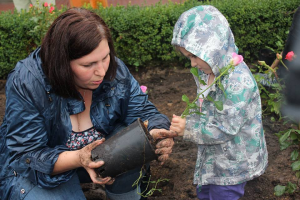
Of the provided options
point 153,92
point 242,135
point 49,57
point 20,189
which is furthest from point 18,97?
point 153,92

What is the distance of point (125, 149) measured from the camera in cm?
167

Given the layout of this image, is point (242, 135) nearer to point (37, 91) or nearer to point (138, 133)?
point (138, 133)

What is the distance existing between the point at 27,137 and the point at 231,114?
110 centimetres

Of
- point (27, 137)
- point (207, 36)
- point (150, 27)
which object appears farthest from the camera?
point (150, 27)

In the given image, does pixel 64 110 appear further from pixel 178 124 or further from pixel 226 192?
pixel 226 192

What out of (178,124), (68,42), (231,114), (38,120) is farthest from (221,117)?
(38,120)

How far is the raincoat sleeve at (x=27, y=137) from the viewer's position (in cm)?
174

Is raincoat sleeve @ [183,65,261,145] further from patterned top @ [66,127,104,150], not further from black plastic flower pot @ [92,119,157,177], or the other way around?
patterned top @ [66,127,104,150]

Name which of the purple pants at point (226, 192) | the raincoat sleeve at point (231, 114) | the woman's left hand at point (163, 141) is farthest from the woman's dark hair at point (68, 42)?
the purple pants at point (226, 192)

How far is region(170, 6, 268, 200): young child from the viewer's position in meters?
1.56

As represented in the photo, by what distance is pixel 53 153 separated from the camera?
5.82 ft

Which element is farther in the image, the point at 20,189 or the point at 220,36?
the point at 20,189

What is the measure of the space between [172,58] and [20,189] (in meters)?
2.59

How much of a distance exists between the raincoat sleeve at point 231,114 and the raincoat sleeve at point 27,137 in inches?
30.7
